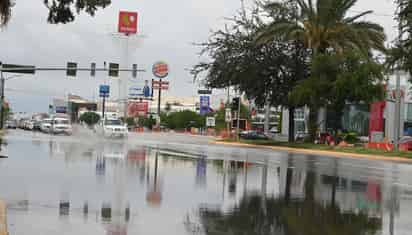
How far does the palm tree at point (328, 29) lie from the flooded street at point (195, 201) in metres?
28.6

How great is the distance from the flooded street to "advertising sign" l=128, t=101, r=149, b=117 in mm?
139118

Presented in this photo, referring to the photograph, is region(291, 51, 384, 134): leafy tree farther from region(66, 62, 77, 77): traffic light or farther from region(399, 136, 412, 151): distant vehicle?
region(66, 62, 77, 77): traffic light

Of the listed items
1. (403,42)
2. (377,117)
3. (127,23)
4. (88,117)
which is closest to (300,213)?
(403,42)

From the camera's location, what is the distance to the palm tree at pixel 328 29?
168 feet

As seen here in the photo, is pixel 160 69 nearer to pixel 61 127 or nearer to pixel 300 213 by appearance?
pixel 61 127

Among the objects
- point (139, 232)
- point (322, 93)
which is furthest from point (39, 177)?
point (322, 93)

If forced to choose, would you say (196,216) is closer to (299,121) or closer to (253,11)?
(253,11)

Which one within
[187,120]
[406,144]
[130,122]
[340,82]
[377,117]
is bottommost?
[406,144]

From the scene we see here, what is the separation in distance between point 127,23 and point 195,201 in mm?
102967

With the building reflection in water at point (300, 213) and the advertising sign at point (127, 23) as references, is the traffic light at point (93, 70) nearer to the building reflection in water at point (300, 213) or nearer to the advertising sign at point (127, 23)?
the building reflection in water at point (300, 213)

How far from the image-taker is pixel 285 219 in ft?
41.0

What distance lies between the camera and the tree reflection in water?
11259 mm

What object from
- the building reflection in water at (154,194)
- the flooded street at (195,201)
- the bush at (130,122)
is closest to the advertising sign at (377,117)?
the flooded street at (195,201)

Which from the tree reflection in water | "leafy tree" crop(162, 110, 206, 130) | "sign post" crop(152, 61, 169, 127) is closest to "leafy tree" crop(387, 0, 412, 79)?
the tree reflection in water
